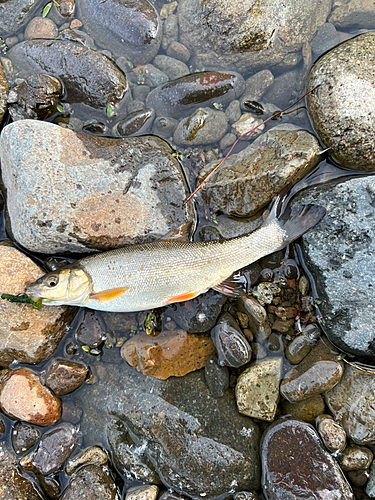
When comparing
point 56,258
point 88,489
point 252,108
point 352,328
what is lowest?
point 88,489

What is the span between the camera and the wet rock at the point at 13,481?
173 inches

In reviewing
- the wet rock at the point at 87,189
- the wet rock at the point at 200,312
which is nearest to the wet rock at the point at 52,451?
the wet rock at the point at 200,312

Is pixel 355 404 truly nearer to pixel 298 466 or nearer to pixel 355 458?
pixel 355 458

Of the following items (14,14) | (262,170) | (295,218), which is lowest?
(295,218)

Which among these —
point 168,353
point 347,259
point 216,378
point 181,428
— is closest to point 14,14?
point 168,353

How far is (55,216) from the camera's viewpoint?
432cm

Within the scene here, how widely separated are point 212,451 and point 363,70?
5.76 m

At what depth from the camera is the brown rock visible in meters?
4.76

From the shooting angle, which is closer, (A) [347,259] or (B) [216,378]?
(A) [347,259]

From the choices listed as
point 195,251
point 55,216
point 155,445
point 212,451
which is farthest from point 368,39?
point 155,445

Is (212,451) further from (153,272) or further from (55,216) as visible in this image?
(55,216)

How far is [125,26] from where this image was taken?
17.6 ft

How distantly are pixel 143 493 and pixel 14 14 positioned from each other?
25.6 feet

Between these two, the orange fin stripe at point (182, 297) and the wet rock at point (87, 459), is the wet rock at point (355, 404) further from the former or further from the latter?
the wet rock at point (87, 459)
